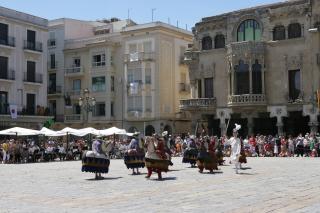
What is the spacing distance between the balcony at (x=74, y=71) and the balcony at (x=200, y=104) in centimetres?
1624

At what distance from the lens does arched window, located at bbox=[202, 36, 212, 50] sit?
49188 millimetres

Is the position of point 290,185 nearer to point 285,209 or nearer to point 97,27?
point 285,209

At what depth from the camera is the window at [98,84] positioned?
59.4 meters

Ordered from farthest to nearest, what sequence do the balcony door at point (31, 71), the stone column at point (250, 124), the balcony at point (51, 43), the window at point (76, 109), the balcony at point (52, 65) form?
the balcony at point (51, 43) → the balcony at point (52, 65) → the window at point (76, 109) → the balcony door at point (31, 71) → the stone column at point (250, 124)

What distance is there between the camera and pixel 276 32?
149 feet

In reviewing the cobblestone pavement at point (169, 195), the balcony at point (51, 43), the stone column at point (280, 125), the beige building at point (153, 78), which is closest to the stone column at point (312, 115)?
the stone column at point (280, 125)

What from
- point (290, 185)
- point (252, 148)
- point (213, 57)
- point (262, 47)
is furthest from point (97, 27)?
point (290, 185)

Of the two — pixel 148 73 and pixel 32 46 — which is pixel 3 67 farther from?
pixel 148 73

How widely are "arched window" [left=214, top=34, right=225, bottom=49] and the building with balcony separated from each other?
1844 cm

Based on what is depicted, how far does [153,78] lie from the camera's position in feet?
184

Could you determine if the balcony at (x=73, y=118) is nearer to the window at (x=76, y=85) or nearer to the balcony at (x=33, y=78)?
the window at (x=76, y=85)

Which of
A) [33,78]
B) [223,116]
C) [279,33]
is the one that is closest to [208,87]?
[223,116]

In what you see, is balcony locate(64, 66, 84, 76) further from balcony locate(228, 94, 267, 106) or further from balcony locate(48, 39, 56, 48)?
balcony locate(228, 94, 267, 106)

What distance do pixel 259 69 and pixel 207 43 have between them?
6.05 m
